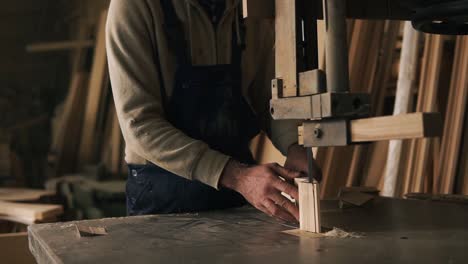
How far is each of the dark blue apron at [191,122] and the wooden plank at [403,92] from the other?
1.07 m

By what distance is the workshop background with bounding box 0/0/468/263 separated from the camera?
259 cm

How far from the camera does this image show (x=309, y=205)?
4.31ft

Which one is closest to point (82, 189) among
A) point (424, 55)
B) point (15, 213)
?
point (15, 213)

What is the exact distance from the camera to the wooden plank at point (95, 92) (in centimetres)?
491

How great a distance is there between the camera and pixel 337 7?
1.13 meters

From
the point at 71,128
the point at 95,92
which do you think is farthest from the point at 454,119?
the point at 71,128

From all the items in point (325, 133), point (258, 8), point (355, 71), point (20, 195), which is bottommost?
point (20, 195)

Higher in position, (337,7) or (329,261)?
(337,7)

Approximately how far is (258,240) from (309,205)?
0.15 metres

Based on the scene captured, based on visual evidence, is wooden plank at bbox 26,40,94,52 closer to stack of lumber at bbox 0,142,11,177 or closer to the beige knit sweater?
stack of lumber at bbox 0,142,11,177

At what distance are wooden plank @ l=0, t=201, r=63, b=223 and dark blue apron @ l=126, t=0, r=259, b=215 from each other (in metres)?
1.24

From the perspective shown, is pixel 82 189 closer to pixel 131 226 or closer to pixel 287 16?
pixel 131 226

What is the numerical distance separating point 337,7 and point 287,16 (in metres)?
0.12

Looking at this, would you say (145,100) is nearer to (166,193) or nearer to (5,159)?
(166,193)
